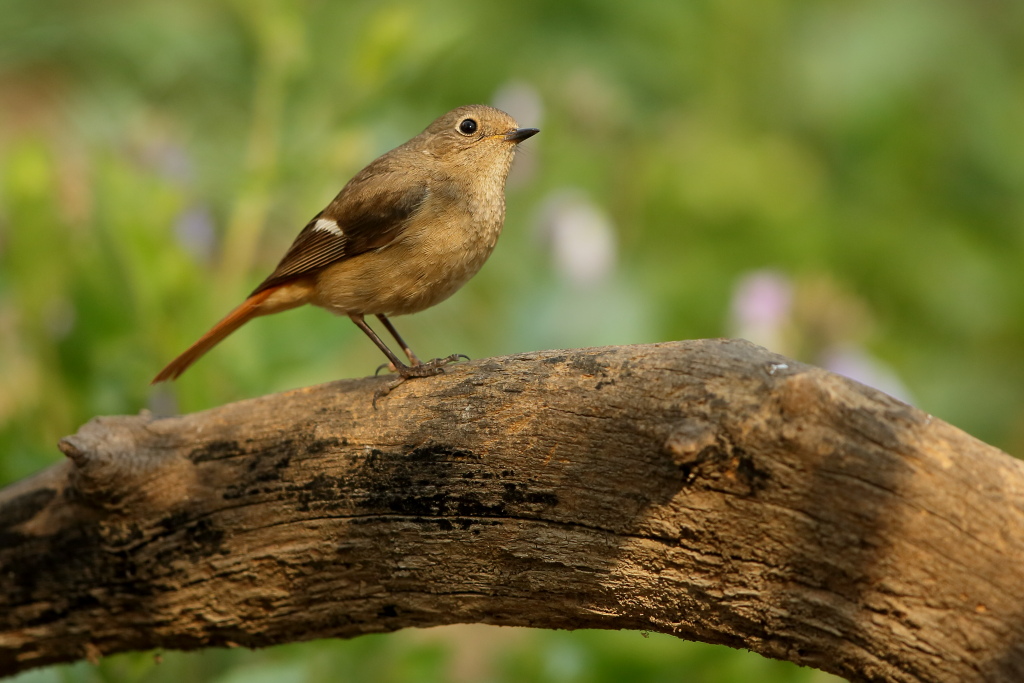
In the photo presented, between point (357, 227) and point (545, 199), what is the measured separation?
160cm

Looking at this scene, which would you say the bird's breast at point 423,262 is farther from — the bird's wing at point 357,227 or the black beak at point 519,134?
the black beak at point 519,134

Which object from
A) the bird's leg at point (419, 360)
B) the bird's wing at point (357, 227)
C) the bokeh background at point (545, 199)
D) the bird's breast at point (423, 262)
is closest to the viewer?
the bird's leg at point (419, 360)

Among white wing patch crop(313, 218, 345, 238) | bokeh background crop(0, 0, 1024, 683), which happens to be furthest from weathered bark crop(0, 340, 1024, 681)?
white wing patch crop(313, 218, 345, 238)

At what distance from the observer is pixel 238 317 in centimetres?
372

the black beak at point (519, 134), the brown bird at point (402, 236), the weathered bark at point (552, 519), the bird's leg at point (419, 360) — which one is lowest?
the weathered bark at point (552, 519)

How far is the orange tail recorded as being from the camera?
368 cm

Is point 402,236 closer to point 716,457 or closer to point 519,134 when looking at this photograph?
point 519,134

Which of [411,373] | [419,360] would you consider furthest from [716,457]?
[419,360]

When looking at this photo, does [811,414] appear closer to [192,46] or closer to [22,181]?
Result: [22,181]

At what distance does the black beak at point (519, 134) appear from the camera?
3800 mm

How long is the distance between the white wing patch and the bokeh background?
37cm

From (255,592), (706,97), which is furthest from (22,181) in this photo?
(706,97)

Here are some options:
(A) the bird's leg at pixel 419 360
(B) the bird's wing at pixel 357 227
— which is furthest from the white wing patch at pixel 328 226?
(A) the bird's leg at pixel 419 360

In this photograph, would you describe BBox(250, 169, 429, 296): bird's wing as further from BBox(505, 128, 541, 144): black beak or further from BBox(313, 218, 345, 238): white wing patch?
BBox(505, 128, 541, 144): black beak
